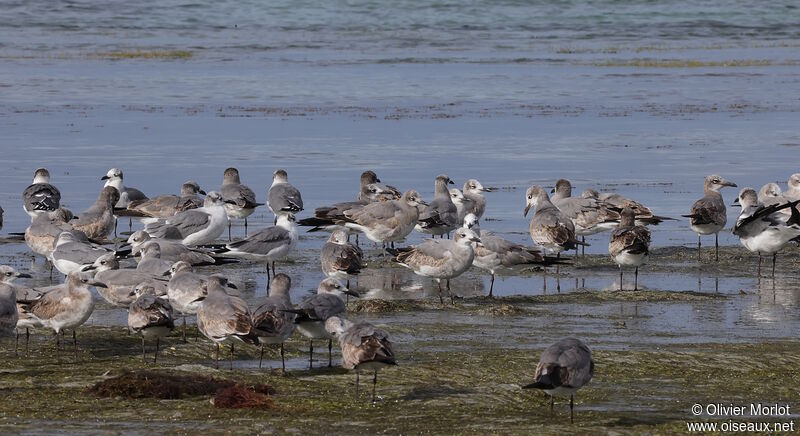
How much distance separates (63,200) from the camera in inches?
814

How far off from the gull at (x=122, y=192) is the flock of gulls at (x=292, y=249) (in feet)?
0.07

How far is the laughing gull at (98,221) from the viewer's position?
1742cm

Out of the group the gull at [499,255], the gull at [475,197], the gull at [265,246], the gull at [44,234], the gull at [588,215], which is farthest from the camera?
the gull at [475,197]

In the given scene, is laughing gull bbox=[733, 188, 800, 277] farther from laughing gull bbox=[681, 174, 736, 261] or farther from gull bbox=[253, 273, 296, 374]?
gull bbox=[253, 273, 296, 374]

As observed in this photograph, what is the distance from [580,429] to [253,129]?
20.5m

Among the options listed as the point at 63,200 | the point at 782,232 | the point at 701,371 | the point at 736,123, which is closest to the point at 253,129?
the point at 63,200

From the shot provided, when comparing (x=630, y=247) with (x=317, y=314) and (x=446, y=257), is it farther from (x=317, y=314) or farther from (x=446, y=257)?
(x=317, y=314)

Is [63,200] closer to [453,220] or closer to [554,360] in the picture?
[453,220]

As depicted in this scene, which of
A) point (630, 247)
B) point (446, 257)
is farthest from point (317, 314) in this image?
point (630, 247)

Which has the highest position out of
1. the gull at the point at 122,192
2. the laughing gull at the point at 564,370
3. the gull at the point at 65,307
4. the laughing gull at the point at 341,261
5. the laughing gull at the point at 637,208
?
the gull at the point at 122,192

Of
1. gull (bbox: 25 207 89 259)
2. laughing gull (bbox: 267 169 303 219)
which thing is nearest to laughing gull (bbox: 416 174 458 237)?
laughing gull (bbox: 267 169 303 219)

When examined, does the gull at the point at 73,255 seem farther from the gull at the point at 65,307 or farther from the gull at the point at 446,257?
the gull at the point at 446,257

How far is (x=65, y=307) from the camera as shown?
1163 centimetres

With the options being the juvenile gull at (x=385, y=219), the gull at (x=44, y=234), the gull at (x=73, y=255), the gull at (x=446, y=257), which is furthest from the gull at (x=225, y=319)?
the juvenile gull at (x=385, y=219)
